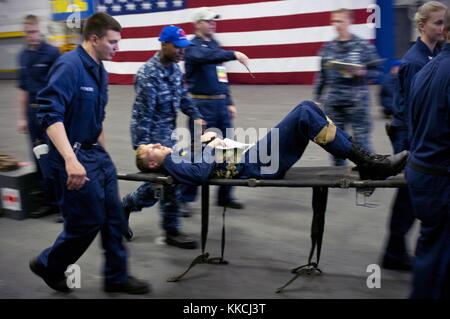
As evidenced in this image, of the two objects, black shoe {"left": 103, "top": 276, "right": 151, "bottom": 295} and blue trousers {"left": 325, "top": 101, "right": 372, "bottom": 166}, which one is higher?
blue trousers {"left": 325, "top": 101, "right": 372, "bottom": 166}

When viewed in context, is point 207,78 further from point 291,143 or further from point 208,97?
point 291,143

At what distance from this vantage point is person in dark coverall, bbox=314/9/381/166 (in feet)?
17.2

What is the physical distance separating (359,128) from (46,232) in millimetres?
2994

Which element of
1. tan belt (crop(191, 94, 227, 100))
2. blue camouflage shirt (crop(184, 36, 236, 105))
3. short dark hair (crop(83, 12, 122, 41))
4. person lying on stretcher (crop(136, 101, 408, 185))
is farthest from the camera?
tan belt (crop(191, 94, 227, 100))

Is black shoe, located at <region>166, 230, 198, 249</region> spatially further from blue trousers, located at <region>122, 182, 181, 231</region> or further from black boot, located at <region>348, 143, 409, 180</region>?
black boot, located at <region>348, 143, 409, 180</region>

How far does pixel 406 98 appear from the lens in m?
3.75

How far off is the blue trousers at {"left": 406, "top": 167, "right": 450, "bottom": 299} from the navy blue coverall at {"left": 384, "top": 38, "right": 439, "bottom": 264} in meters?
0.92

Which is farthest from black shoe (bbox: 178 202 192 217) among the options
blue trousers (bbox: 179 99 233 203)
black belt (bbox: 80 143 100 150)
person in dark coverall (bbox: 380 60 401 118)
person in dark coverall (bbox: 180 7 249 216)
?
person in dark coverall (bbox: 380 60 401 118)

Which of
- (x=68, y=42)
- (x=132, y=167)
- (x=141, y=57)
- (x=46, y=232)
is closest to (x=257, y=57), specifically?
(x=141, y=57)

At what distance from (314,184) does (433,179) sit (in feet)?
2.98

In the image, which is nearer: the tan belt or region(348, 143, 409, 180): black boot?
region(348, 143, 409, 180): black boot

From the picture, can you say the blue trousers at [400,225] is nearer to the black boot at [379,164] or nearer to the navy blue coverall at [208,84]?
the black boot at [379,164]

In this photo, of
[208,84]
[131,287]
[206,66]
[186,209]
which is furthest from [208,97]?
[131,287]

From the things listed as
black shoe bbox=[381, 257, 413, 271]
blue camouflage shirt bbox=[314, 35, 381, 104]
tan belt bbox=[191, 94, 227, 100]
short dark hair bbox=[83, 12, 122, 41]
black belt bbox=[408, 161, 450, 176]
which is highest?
short dark hair bbox=[83, 12, 122, 41]
